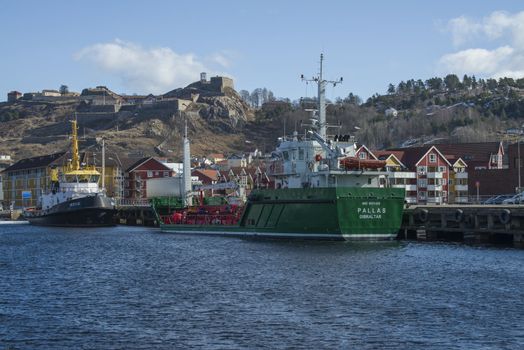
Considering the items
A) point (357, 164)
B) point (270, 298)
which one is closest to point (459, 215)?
point (357, 164)

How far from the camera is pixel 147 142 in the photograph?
188750 millimetres

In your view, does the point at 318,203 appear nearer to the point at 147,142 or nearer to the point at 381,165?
the point at 381,165

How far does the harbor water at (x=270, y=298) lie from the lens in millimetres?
23094

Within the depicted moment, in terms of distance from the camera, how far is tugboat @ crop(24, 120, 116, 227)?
253 feet

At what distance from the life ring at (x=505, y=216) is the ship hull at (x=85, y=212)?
139 feet

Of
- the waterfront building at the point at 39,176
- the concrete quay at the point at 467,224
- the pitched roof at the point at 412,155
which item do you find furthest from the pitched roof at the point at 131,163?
the concrete quay at the point at 467,224

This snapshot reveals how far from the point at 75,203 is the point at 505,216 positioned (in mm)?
44605

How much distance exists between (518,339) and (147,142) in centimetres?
17031

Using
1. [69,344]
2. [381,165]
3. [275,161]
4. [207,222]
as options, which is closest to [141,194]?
[207,222]

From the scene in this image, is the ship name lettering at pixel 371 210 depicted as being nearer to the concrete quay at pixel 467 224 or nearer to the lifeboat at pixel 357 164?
the lifeboat at pixel 357 164

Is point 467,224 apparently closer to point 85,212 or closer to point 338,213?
point 338,213

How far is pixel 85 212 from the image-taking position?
77.1m

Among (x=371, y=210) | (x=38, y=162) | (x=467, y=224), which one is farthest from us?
(x=38, y=162)

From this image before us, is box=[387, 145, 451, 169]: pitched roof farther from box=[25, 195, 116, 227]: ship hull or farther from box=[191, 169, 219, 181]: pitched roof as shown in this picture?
box=[25, 195, 116, 227]: ship hull
